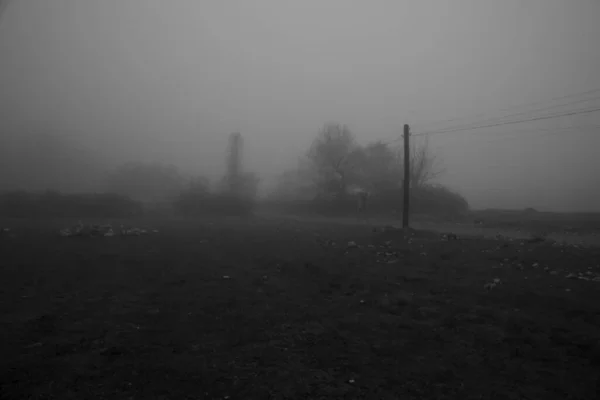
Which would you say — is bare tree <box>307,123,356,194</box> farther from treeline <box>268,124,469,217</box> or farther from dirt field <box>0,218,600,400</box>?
dirt field <box>0,218,600,400</box>

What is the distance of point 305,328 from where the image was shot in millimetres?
6289

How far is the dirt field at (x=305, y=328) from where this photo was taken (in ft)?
14.0

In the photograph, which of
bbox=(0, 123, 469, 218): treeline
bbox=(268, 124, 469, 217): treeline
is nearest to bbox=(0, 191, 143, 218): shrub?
bbox=(0, 123, 469, 218): treeline

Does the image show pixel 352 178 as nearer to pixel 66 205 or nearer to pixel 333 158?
pixel 333 158

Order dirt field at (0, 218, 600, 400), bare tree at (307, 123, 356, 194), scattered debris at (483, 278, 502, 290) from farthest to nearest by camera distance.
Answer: bare tree at (307, 123, 356, 194) < scattered debris at (483, 278, 502, 290) < dirt field at (0, 218, 600, 400)

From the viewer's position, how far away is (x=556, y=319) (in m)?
6.45

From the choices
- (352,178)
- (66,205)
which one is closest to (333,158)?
(352,178)

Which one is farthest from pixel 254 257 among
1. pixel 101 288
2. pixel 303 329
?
pixel 303 329

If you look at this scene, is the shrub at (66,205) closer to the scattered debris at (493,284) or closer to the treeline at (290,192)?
the treeline at (290,192)

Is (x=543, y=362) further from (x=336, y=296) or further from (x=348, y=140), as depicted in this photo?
(x=348, y=140)

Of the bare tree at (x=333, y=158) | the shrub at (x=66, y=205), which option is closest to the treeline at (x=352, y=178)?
the bare tree at (x=333, y=158)

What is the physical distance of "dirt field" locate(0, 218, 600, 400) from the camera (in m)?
4.28

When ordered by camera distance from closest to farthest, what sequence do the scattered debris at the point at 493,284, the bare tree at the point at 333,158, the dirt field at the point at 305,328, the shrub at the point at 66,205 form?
1. the dirt field at the point at 305,328
2. the scattered debris at the point at 493,284
3. the shrub at the point at 66,205
4. the bare tree at the point at 333,158

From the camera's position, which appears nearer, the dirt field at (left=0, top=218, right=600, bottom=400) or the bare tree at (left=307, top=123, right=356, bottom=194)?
the dirt field at (left=0, top=218, right=600, bottom=400)
